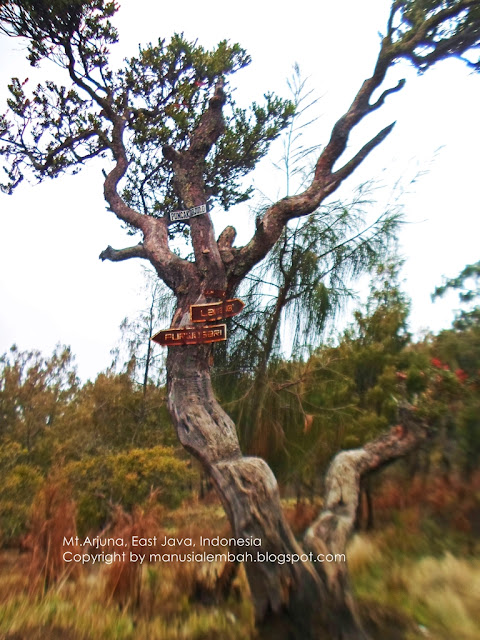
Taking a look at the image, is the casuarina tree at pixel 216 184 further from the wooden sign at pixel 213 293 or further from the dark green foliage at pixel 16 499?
the dark green foliage at pixel 16 499

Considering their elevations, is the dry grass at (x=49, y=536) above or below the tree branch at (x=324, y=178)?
below

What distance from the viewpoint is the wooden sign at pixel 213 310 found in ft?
15.0

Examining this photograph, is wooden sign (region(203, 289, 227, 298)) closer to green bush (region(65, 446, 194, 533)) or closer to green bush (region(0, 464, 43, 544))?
green bush (region(65, 446, 194, 533))

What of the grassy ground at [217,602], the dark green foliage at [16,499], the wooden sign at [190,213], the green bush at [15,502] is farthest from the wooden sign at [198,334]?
the green bush at [15,502]

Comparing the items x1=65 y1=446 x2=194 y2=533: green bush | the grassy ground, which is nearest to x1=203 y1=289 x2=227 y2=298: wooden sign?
the grassy ground

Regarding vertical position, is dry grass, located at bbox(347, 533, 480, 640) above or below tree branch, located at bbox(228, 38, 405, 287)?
below

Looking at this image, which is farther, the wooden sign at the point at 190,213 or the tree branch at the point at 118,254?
the tree branch at the point at 118,254

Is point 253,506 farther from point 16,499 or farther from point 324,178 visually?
point 16,499

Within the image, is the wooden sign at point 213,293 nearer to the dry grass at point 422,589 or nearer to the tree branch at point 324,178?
the tree branch at point 324,178

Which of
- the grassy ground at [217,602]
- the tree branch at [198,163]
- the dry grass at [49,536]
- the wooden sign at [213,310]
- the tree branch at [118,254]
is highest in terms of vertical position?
the tree branch at [198,163]

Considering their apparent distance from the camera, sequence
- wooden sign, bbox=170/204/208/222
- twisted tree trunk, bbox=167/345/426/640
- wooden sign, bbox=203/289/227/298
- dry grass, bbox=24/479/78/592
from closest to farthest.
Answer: twisted tree trunk, bbox=167/345/426/640 < dry grass, bbox=24/479/78/592 < wooden sign, bbox=203/289/227/298 < wooden sign, bbox=170/204/208/222

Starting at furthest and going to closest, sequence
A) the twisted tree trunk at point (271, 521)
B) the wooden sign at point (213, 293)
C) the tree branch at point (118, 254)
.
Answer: the tree branch at point (118, 254) → the wooden sign at point (213, 293) → the twisted tree trunk at point (271, 521)

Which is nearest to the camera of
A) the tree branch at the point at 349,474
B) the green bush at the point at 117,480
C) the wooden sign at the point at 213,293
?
the tree branch at the point at 349,474

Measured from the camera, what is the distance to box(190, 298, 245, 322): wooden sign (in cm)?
458
